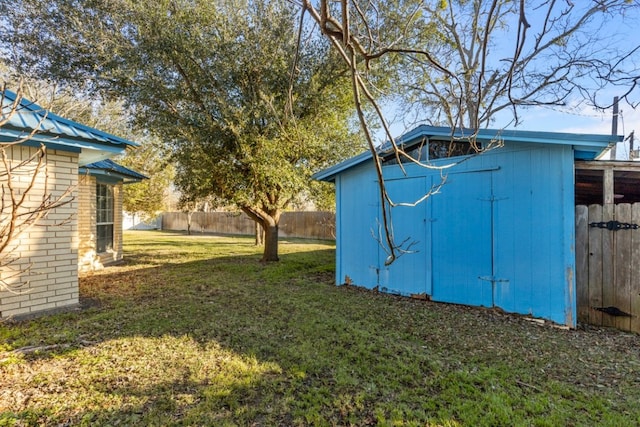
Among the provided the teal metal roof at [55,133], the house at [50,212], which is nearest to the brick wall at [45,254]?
the house at [50,212]

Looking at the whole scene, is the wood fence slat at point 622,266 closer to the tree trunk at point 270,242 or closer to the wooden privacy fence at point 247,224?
the tree trunk at point 270,242

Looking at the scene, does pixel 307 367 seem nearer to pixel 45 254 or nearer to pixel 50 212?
pixel 45 254

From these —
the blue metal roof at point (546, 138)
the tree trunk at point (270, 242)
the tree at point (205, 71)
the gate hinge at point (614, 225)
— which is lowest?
the tree trunk at point (270, 242)

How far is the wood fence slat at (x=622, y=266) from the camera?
4211 millimetres

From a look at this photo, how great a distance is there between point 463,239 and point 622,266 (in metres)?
1.89

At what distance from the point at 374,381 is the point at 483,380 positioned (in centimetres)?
94

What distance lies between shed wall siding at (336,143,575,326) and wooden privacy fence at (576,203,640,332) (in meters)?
0.32

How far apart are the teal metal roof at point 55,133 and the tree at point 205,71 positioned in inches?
92.9

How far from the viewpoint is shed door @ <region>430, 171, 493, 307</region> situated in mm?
5082

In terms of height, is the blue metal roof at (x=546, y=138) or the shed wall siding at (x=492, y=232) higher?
the blue metal roof at (x=546, y=138)

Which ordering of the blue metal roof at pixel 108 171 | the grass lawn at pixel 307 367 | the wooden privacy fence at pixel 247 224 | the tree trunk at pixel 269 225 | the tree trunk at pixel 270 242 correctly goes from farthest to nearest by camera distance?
the wooden privacy fence at pixel 247 224
the tree trunk at pixel 270 242
the tree trunk at pixel 269 225
the blue metal roof at pixel 108 171
the grass lawn at pixel 307 367

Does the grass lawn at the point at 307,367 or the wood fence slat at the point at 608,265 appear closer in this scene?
the grass lawn at the point at 307,367

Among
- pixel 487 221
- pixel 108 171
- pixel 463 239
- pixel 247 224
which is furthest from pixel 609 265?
pixel 247 224

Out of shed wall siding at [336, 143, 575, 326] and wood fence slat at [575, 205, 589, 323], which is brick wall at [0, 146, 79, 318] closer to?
shed wall siding at [336, 143, 575, 326]
